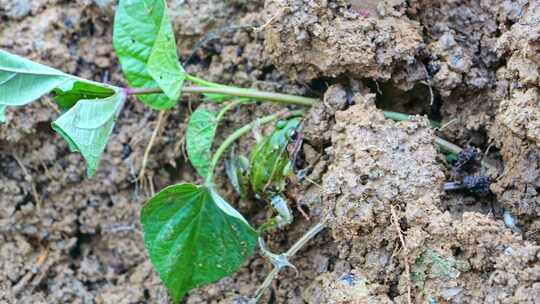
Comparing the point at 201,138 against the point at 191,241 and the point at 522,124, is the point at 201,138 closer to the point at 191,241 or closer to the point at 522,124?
the point at 191,241

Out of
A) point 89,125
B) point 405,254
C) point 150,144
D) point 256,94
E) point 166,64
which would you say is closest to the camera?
point 405,254

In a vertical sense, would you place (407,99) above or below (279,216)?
above

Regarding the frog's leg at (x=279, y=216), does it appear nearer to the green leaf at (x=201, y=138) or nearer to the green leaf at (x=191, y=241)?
the green leaf at (x=191, y=241)

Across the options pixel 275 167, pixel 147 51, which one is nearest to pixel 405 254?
pixel 275 167

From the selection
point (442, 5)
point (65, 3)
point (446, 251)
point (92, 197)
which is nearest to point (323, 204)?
point (446, 251)

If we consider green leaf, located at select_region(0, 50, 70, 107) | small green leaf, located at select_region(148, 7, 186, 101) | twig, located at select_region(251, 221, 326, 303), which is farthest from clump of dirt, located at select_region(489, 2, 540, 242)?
green leaf, located at select_region(0, 50, 70, 107)
